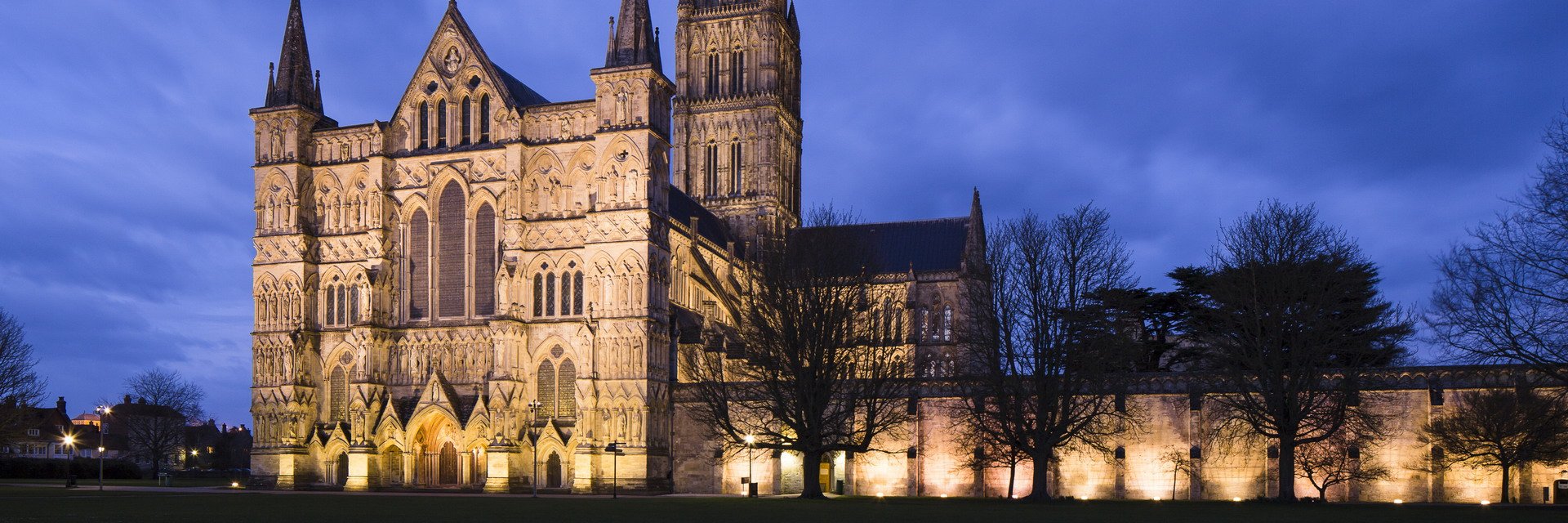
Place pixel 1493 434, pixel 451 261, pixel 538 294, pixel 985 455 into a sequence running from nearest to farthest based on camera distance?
1. pixel 1493 434
2. pixel 985 455
3. pixel 538 294
4. pixel 451 261

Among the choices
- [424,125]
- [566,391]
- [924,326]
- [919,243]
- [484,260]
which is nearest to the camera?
[566,391]

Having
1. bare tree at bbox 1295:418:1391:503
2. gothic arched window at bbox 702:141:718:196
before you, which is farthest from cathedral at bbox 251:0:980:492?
bare tree at bbox 1295:418:1391:503

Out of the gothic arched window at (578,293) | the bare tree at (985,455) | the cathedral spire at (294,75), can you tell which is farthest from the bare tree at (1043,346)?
the cathedral spire at (294,75)

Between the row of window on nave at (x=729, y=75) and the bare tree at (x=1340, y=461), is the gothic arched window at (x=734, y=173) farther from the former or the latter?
the bare tree at (x=1340, y=461)

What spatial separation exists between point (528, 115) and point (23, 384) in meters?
27.7

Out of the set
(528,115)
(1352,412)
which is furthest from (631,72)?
(1352,412)

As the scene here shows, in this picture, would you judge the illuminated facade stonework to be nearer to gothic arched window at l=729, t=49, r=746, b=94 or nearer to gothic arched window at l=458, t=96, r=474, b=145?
gothic arched window at l=458, t=96, r=474, b=145

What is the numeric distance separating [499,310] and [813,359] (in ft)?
A: 52.6

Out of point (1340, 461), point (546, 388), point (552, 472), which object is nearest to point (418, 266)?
point (546, 388)

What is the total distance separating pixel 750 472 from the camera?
54.0 metres

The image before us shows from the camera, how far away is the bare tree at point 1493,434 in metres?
43.8

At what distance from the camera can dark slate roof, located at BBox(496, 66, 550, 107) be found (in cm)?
6106

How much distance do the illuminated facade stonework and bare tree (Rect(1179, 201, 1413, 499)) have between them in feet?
19.7

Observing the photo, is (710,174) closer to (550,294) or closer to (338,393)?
(550,294)
